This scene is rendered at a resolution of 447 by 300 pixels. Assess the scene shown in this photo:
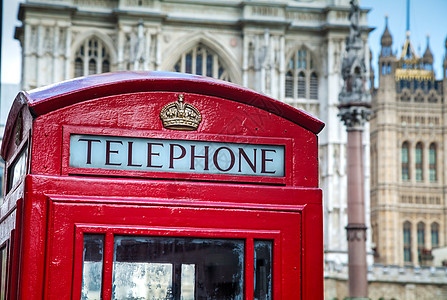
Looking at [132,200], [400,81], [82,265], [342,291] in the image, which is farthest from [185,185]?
[400,81]

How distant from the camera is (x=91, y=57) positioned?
30312 mm

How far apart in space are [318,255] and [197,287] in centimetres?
37

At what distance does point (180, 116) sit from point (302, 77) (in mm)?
29619

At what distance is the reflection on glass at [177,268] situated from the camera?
2.16m

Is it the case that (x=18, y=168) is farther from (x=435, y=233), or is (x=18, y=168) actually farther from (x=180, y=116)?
(x=435, y=233)

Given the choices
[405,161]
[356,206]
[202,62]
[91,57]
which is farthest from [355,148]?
[405,161]

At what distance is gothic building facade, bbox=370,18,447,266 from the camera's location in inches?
2377

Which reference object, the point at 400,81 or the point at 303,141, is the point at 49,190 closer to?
the point at 303,141

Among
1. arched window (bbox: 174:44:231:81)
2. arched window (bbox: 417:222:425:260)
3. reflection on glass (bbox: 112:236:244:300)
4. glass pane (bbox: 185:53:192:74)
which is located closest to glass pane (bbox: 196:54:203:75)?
arched window (bbox: 174:44:231:81)

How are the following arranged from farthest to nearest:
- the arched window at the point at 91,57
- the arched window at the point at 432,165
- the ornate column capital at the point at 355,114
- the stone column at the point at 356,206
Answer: the arched window at the point at 432,165 → the arched window at the point at 91,57 → the ornate column capital at the point at 355,114 → the stone column at the point at 356,206

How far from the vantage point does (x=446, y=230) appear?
59.9m

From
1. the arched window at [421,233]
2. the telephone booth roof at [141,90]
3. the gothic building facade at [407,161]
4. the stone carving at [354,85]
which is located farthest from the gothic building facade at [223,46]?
the arched window at [421,233]

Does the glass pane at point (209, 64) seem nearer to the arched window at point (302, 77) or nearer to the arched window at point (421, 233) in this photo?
the arched window at point (302, 77)

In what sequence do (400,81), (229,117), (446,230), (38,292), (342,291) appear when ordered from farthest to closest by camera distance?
(400,81)
(446,230)
(342,291)
(229,117)
(38,292)
